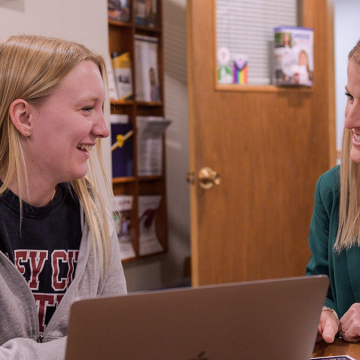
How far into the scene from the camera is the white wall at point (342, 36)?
11.2 feet

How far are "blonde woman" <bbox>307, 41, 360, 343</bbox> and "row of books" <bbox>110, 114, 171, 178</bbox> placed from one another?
204 centimetres

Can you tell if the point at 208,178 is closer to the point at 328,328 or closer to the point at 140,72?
the point at 140,72

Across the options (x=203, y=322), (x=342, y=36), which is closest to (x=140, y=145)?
(x=342, y=36)

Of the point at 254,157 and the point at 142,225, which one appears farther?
the point at 142,225

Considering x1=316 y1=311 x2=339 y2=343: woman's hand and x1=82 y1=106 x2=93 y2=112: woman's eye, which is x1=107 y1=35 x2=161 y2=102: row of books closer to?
x1=82 y1=106 x2=93 y2=112: woman's eye

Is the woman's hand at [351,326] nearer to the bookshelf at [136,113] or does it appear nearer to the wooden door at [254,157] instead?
the wooden door at [254,157]

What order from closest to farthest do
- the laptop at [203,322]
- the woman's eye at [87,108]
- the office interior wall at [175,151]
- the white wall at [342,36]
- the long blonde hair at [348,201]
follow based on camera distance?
the laptop at [203,322]
the woman's eye at [87,108]
the long blonde hair at [348,201]
the white wall at [342,36]
the office interior wall at [175,151]

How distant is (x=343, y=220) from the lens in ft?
4.23

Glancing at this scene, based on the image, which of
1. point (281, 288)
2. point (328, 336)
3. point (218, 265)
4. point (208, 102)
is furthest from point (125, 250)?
point (281, 288)

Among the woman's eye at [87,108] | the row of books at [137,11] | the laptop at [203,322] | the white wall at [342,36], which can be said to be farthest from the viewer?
the white wall at [342,36]

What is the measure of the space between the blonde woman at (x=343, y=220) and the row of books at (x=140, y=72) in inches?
82.3

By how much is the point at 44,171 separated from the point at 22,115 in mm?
136

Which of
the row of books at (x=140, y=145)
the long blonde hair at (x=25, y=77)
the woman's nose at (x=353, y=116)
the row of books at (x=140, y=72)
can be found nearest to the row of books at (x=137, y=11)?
the row of books at (x=140, y=72)

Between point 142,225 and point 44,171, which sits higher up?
point 44,171
